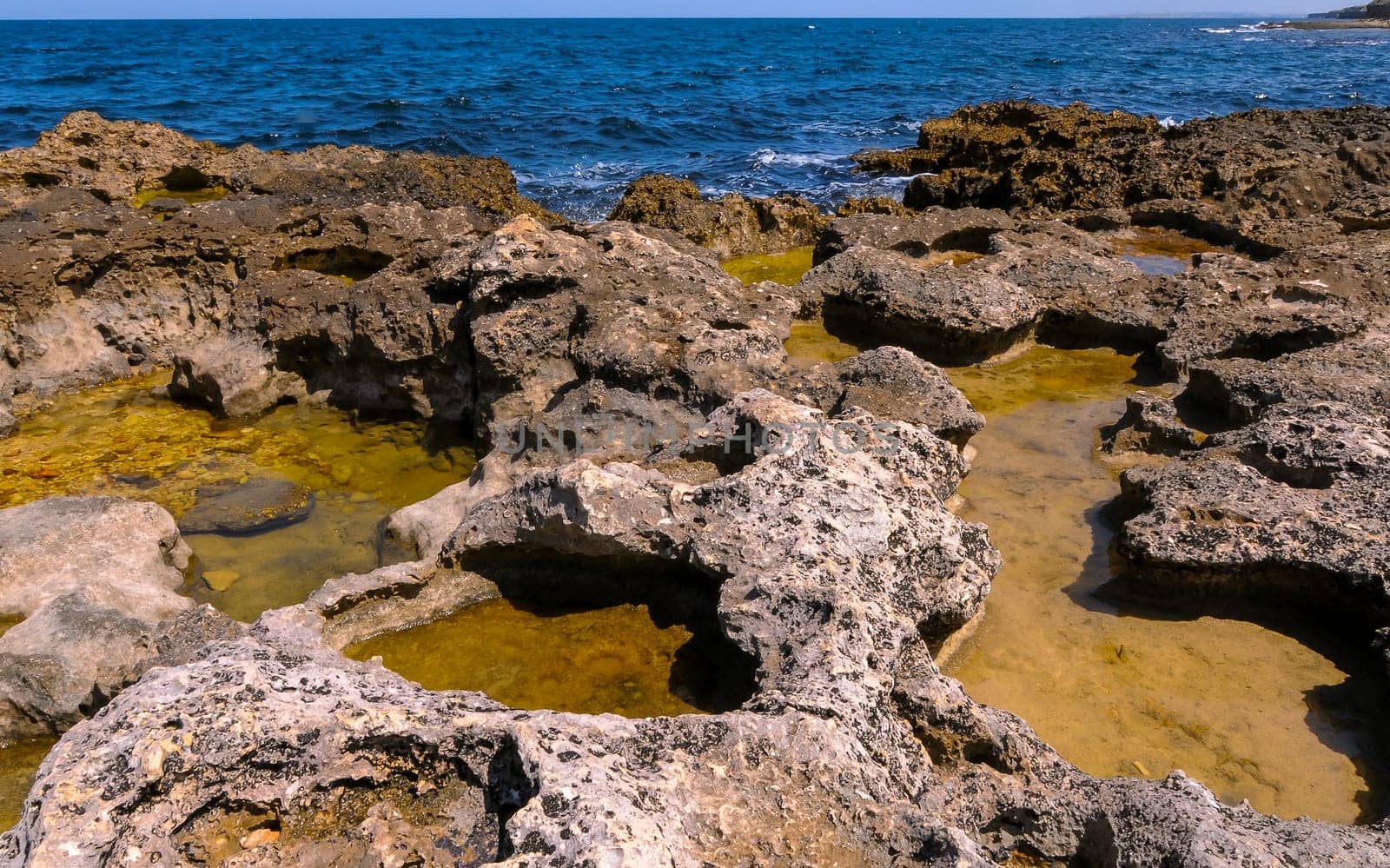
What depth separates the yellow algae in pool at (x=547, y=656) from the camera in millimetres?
3492

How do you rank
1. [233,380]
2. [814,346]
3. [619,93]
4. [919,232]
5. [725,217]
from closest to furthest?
[233,380] < [814,346] < [919,232] < [725,217] < [619,93]

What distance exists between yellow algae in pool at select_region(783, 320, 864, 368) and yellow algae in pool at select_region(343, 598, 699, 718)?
3562 millimetres

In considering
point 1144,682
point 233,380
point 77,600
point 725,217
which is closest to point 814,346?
point 725,217

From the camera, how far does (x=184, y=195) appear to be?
12914mm

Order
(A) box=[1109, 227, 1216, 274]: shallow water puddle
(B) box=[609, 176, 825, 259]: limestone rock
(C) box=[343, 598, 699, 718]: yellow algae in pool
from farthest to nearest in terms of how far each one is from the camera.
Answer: (B) box=[609, 176, 825, 259]: limestone rock
(A) box=[1109, 227, 1216, 274]: shallow water puddle
(C) box=[343, 598, 699, 718]: yellow algae in pool

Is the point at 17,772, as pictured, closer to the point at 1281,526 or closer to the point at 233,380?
the point at 233,380

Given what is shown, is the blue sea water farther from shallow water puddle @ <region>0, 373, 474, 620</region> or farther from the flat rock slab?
the flat rock slab

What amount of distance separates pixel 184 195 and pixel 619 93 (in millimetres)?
20581

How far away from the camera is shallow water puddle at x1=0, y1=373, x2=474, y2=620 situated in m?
4.95

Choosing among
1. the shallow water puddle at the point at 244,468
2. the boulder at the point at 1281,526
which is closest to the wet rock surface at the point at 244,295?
the shallow water puddle at the point at 244,468

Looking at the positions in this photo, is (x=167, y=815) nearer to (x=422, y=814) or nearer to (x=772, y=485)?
(x=422, y=814)

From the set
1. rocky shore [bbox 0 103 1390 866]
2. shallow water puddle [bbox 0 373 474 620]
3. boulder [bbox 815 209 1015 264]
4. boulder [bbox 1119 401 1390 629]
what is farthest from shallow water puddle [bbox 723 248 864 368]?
shallow water puddle [bbox 0 373 474 620]

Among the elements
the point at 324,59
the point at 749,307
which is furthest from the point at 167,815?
the point at 324,59

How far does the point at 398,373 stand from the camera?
6.55 m
